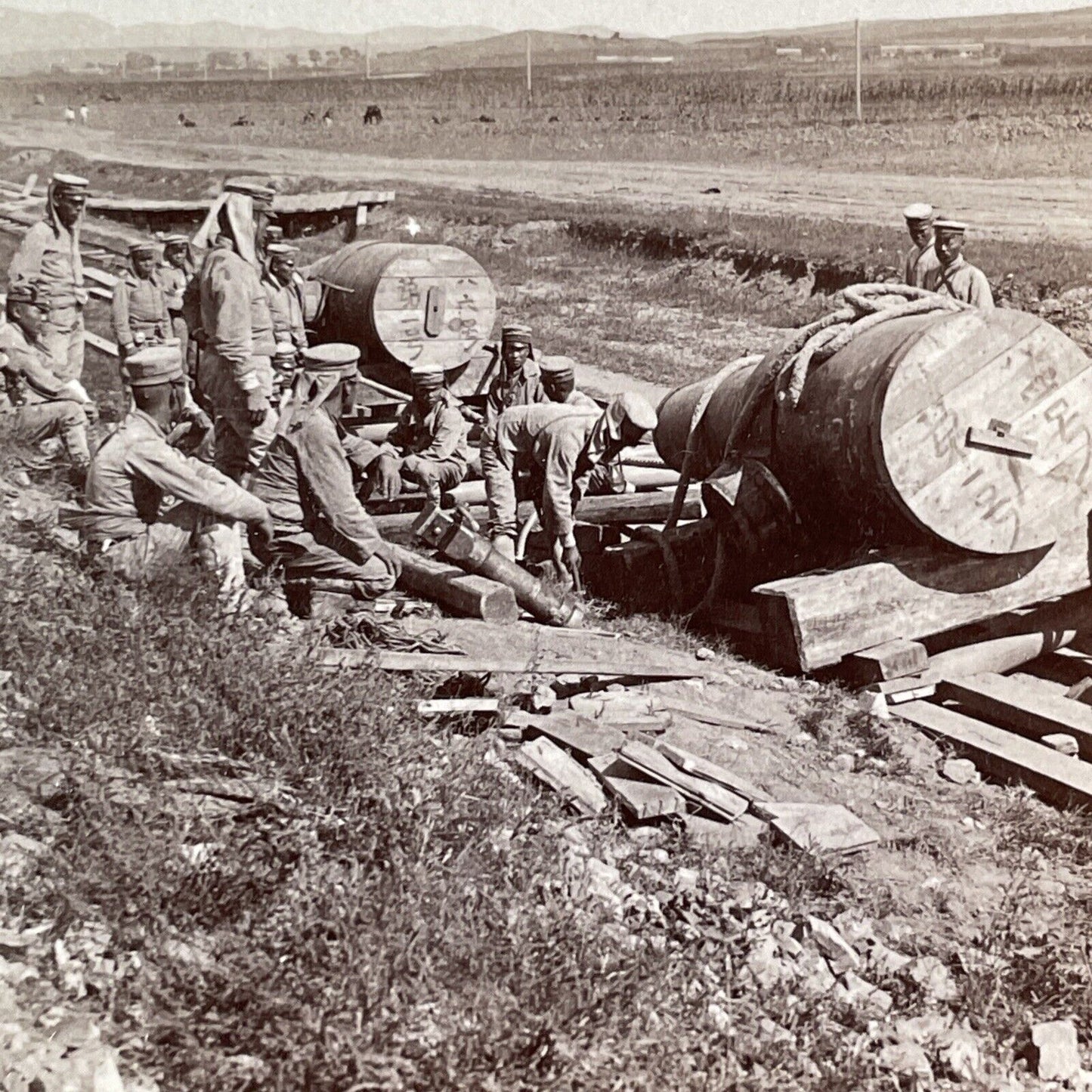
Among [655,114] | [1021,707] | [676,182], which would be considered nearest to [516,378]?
[1021,707]

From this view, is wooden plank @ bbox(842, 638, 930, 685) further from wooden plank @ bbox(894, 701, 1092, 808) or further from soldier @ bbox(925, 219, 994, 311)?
soldier @ bbox(925, 219, 994, 311)

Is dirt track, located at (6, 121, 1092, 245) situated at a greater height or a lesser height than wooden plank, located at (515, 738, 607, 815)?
greater

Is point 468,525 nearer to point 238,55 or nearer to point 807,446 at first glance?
point 807,446

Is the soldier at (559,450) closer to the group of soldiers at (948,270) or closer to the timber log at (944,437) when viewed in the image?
the timber log at (944,437)

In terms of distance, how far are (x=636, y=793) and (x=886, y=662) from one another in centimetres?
184

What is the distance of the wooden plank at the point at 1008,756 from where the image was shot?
4.95m

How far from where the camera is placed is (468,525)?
704cm

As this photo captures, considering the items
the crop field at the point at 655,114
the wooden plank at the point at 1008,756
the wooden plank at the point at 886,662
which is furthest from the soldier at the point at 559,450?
the crop field at the point at 655,114

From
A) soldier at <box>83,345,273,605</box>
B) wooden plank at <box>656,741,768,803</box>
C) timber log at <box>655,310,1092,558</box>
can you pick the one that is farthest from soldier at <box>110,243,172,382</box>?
wooden plank at <box>656,741,768,803</box>

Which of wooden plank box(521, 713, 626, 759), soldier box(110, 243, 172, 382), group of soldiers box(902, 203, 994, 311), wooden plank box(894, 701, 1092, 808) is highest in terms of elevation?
group of soldiers box(902, 203, 994, 311)

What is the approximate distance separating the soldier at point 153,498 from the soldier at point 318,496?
392 millimetres

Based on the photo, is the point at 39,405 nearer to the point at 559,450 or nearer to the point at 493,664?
the point at 559,450

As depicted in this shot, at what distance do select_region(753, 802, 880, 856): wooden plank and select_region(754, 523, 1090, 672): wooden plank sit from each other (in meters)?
1.18

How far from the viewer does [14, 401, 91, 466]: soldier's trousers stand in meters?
8.18
